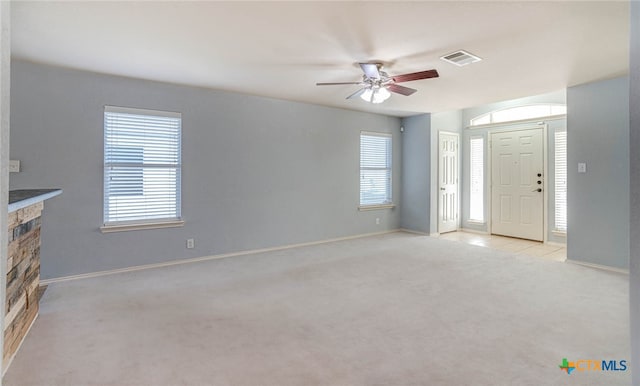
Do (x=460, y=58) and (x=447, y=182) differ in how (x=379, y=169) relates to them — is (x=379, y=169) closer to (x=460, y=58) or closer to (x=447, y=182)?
(x=447, y=182)

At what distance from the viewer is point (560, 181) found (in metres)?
5.58

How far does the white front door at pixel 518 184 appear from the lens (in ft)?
19.1

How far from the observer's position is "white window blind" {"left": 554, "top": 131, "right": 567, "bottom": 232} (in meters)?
5.54

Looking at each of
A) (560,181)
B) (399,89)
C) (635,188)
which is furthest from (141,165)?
(560,181)

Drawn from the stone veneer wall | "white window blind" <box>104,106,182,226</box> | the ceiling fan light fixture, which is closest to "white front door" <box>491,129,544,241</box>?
the ceiling fan light fixture

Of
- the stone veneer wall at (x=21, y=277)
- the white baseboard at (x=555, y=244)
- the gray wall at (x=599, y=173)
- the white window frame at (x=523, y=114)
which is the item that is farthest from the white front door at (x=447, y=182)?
the stone veneer wall at (x=21, y=277)

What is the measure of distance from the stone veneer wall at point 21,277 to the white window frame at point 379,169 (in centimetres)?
468

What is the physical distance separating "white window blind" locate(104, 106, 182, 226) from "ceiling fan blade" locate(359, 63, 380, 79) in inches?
99.8

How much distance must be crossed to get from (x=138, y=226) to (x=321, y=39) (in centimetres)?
310

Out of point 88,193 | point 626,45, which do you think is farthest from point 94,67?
point 626,45

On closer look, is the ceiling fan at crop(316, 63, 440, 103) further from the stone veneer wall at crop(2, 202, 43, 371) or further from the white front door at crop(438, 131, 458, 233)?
the white front door at crop(438, 131, 458, 233)

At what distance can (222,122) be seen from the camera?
15.3 feet

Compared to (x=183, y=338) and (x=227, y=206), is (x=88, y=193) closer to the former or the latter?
(x=227, y=206)

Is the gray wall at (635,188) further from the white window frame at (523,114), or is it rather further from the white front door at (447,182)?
the white front door at (447,182)
